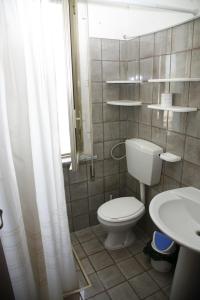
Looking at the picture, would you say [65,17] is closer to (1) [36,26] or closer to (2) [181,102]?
(1) [36,26]

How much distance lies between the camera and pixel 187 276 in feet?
4.17

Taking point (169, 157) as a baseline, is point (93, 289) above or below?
below

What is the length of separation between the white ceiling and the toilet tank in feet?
3.07

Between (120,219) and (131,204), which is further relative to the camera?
(131,204)

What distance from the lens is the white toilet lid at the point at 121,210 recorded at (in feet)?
5.79

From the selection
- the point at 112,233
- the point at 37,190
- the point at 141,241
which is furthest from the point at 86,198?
the point at 37,190

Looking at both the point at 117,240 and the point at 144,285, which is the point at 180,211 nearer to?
the point at 144,285

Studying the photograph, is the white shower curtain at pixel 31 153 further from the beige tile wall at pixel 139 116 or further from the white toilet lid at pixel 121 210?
the beige tile wall at pixel 139 116

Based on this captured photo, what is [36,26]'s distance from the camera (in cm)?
100

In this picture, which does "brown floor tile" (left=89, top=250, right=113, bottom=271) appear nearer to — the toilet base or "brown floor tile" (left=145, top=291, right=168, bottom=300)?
the toilet base

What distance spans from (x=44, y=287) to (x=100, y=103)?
60.7 inches

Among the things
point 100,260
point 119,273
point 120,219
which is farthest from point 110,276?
point 120,219

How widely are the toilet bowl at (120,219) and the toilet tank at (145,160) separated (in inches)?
10.4

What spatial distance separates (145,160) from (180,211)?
54 centimetres
